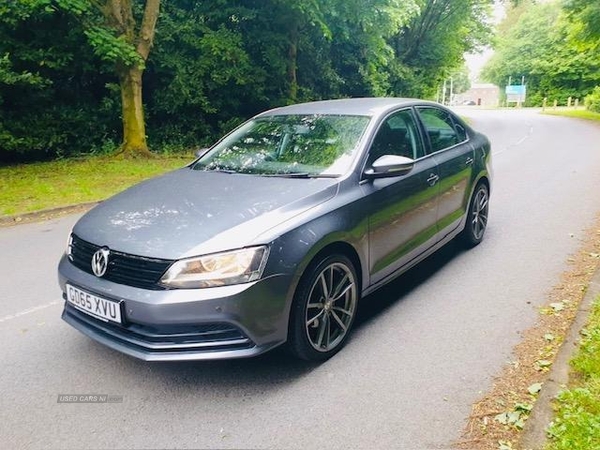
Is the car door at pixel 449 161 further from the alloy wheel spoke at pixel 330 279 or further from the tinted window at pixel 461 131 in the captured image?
the alloy wheel spoke at pixel 330 279

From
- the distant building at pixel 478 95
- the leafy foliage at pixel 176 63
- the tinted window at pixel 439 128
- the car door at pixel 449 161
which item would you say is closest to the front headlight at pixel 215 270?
the car door at pixel 449 161

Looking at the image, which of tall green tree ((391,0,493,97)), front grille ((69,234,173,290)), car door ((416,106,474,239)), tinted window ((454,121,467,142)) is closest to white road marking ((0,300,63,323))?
front grille ((69,234,173,290))

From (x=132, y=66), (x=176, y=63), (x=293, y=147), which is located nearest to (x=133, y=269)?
(x=293, y=147)

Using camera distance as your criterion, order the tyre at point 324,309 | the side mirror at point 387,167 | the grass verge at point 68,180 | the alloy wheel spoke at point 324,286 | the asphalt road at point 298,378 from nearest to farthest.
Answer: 1. the asphalt road at point 298,378
2. the tyre at point 324,309
3. the alloy wheel spoke at point 324,286
4. the side mirror at point 387,167
5. the grass verge at point 68,180

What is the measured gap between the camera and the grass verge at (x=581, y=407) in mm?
2375

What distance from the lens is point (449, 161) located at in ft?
15.8

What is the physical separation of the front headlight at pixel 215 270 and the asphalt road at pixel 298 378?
725 millimetres

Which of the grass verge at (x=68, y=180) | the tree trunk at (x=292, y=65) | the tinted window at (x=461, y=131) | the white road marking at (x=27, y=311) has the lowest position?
the white road marking at (x=27, y=311)

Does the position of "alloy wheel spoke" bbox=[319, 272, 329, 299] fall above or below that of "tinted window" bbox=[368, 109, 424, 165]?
below

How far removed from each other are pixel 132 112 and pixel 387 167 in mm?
10509

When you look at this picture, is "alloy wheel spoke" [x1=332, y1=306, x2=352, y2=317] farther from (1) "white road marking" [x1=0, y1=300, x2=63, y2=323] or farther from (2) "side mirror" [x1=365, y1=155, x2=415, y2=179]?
(1) "white road marking" [x1=0, y1=300, x2=63, y2=323]

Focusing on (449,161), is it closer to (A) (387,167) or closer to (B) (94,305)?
(A) (387,167)

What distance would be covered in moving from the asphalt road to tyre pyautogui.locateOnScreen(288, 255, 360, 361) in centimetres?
13

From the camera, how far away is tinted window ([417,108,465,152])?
475cm
